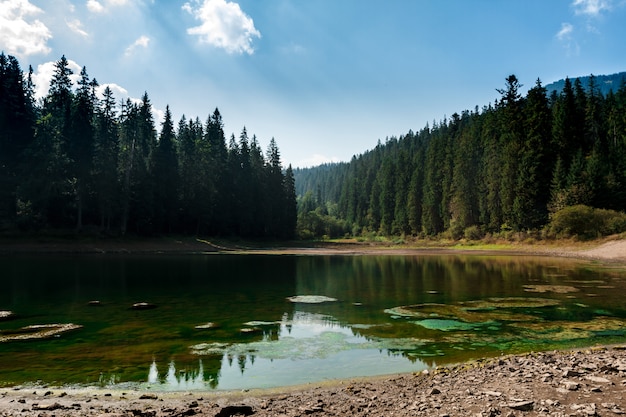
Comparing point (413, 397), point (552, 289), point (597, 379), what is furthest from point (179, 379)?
point (552, 289)

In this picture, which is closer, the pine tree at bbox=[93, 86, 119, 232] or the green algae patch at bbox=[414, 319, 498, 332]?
the green algae patch at bbox=[414, 319, 498, 332]

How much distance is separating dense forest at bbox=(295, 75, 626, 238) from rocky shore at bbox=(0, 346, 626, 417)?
193 feet

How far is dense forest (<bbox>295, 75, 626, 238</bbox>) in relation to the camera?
66562 millimetres

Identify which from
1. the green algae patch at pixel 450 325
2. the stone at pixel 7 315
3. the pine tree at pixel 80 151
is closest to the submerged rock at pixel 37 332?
the stone at pixel 7 315

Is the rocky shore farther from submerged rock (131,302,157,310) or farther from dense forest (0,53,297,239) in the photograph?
dense forest (0,53,297,239)

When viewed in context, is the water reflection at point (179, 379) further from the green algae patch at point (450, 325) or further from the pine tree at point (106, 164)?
the pine tree at point (106, 164)

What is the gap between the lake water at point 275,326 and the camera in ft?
36.6

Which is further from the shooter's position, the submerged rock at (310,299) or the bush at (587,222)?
the bush at (587,222)

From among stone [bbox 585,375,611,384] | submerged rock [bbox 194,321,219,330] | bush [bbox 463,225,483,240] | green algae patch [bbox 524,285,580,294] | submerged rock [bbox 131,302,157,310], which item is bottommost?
green algae patch [bbox 524,285,580,294]

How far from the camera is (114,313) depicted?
18953 millimetres

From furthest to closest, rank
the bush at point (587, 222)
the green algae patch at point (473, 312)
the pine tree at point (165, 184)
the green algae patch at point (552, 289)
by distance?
the pine tree at point (165, 184) < the bush at point (587, 222) < the green algae patch at point (552, 289) < the green algae patch at point (473, 312)

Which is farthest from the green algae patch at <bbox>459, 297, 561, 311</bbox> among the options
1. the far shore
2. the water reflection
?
the far shore

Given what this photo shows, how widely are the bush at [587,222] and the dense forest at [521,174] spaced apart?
0.16 m

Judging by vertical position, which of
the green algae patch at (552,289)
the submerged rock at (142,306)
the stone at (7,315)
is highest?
the stone at (7,315)
